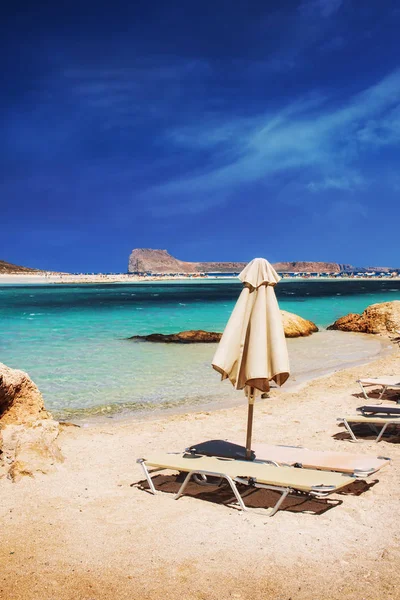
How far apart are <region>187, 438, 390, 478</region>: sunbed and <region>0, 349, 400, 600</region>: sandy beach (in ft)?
1.00

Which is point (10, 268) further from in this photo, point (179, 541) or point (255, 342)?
point (179, 541)

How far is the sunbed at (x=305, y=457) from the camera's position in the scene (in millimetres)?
4898

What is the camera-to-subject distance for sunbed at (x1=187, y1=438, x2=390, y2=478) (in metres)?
4.90

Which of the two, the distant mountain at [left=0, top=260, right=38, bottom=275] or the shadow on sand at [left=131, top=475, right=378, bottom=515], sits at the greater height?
the distant mountain at [left=0, top=260, right=38, bottom=275]

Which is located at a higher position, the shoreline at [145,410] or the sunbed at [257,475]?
the sunbed at [257,475]

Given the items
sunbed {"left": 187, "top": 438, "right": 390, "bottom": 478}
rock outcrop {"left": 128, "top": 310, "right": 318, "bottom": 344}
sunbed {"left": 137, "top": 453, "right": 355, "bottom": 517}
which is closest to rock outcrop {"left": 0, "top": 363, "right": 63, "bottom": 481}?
sunbed {"left": 137, "top": 453, "right": 355, "bottom": 517}

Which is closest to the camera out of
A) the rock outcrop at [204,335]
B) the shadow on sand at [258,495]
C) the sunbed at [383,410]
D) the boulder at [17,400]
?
the shadow on sand at [258,495]

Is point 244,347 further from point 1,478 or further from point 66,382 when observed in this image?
point 66,382

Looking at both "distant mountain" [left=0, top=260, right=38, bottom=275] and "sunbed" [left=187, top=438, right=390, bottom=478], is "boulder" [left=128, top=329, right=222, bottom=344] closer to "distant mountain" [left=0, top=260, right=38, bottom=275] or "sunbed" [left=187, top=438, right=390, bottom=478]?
"sunbed" [left=187, top=438, right=390, bottom=478]

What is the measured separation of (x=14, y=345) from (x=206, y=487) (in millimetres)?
14550

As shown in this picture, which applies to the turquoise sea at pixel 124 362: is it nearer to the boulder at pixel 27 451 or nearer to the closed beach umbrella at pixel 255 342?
the boulder at pixel 27 451

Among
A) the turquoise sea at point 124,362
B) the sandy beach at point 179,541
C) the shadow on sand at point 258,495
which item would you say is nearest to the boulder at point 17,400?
the sandy beach at point 179,541

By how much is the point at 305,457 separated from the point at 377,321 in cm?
1728

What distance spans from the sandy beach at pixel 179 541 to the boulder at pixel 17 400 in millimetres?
662
